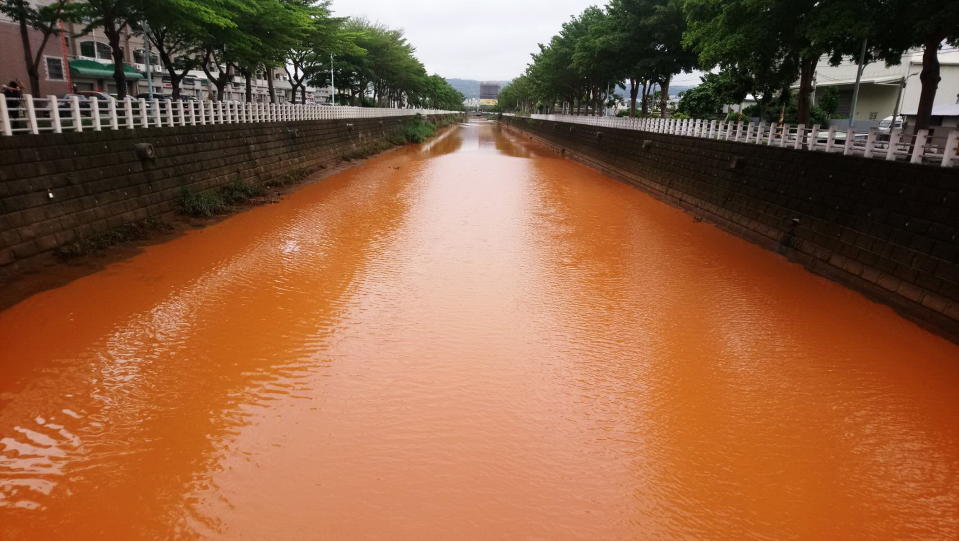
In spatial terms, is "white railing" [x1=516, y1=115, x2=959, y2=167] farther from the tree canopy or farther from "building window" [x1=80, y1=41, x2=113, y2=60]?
"building window" [x1=80, y1=41, x2=113, y2=60]

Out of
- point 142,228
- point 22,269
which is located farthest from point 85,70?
point 22,269

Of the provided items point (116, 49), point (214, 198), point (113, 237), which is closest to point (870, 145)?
point (113, 237)

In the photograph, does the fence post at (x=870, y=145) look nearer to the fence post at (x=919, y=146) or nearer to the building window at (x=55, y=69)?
the fence post at (x=919, y=146)

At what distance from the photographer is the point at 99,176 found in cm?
1223

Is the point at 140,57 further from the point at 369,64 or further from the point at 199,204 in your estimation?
the point at 199,204

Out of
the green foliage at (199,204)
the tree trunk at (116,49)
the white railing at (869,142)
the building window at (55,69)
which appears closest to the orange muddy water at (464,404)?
the white railing at (869,142)

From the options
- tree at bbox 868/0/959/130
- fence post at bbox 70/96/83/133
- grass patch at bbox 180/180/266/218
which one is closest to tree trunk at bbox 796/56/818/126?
tree at bbox 868/0/959/130

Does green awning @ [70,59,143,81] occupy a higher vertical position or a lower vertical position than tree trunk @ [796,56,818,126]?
higher

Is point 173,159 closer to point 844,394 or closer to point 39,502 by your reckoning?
point 39,502

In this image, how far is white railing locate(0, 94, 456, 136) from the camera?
1088 centimetres

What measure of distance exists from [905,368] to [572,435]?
5126 millimetres

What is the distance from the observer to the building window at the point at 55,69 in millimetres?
35531

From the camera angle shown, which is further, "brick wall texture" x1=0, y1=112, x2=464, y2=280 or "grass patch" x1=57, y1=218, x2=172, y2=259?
→ "grass patch" x1=57, y1=218, x2=172, y2=259

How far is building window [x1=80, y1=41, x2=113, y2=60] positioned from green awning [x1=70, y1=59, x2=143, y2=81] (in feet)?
9.09
